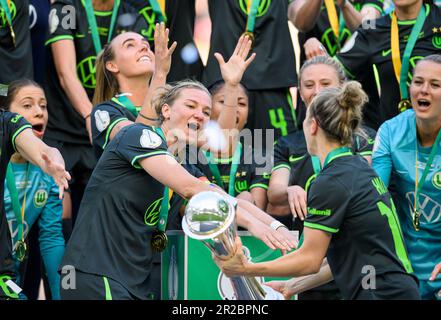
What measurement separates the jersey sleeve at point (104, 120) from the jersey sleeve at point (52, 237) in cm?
100

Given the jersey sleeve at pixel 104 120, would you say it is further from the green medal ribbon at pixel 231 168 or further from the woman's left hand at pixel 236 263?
A: the woman's left hand at pixel 236 263

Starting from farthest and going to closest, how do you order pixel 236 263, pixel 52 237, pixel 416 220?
pixel 52 237, pixel 416 220, pixel 236 263

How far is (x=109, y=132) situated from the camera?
5.91 m

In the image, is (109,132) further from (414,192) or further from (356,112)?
(414,192)

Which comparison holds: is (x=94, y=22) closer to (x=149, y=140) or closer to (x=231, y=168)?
(x=231, y=168)

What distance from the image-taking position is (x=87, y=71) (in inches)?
301

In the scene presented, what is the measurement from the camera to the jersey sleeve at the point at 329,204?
493 cm

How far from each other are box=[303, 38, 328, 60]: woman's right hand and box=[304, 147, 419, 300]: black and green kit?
2514 millimetres

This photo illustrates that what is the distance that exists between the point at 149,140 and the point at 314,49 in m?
2.58

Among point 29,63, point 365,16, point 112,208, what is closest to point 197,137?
point 112,208

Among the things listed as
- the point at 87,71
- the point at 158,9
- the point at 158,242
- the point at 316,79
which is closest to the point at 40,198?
the point at 87,71

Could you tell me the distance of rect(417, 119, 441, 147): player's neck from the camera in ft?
21.2

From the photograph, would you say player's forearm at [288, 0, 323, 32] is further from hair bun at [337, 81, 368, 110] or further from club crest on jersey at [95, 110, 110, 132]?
hair bun at [337, 81, 368, 110]
